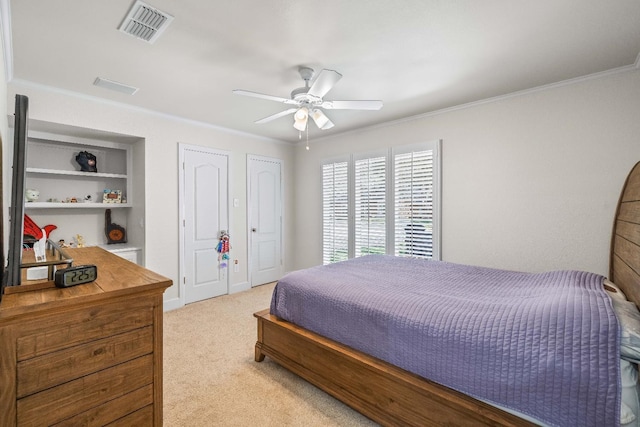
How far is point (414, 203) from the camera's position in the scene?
3789mm

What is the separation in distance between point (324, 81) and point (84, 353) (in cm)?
207

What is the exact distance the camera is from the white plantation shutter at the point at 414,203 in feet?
12.1

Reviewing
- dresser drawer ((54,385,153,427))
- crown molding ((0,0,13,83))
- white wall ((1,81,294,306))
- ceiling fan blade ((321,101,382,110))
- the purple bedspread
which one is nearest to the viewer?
dresser drawer ((54,385,153,427))

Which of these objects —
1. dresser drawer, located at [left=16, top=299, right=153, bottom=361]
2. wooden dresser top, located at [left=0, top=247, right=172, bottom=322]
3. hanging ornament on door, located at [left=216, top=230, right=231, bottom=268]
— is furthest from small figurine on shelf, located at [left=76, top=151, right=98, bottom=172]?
dresser drawer, located at [left=16, top=299, right=153, bottom=361]

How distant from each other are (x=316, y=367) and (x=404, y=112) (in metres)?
3.03

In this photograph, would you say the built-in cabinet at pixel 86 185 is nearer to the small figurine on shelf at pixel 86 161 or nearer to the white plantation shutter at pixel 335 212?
the small figurine on shelf at pixel 86 161

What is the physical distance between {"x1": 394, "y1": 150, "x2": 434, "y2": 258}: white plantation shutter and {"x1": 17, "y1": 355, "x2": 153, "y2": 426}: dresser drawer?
3.20 m

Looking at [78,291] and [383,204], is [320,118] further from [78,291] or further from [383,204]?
[78,291]

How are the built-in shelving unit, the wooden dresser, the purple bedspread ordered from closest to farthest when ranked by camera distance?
the wooden dresser → the purple bedspread → the built-in shelving unit


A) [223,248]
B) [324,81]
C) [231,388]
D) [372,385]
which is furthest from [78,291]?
[223,248]

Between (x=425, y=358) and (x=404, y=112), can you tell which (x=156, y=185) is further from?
(x=425, y=358)

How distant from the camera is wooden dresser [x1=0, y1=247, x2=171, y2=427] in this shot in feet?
3.12

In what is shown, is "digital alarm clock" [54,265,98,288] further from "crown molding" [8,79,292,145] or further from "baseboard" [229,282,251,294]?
"baseboard" [229,282,251,294]

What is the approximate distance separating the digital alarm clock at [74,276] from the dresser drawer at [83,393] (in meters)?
0.36
